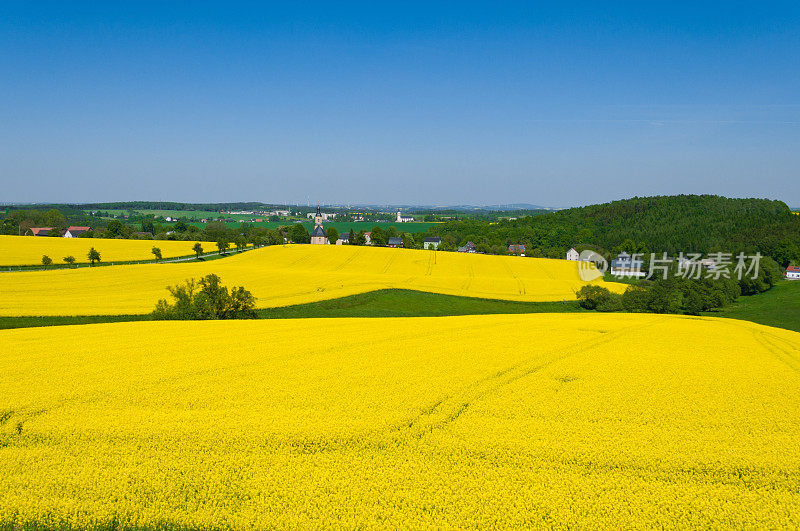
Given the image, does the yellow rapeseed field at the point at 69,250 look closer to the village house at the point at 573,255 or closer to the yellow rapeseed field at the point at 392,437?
the yellow rapeseed field at the point at 392,437

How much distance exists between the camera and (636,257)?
9738 centimetres

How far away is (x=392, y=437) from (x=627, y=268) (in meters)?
95.5

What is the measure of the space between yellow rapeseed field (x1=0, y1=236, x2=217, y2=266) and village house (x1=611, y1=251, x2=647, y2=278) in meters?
86.5

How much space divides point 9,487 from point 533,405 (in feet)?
41.0

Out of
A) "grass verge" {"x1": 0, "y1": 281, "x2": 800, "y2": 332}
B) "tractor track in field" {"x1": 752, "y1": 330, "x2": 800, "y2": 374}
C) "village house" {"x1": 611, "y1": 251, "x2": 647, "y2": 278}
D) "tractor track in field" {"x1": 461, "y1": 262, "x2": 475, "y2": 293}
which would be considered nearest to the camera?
"tractor track in field" {"x1": 752, "y1": 330, "x2": 800, "y2": 374}

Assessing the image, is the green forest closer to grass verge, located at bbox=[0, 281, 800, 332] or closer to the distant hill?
the distant hill

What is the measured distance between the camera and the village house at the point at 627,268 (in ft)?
300

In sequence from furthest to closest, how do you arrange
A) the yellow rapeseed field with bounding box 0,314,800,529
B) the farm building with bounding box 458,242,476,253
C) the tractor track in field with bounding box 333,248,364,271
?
the farm building with bounding box 458,242,476,253 < the tractor track in field with bounding box 333,248,364,271 < the yellow rapeseed field with bounding box 0,314,800,529

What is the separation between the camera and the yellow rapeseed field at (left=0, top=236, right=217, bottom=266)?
6908 centimetres

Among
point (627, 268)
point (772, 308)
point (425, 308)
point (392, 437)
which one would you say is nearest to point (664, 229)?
point (627, 268)

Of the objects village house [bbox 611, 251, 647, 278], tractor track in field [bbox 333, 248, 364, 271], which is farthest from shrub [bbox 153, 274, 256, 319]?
village house [bbox 611, 251, 647, 278]

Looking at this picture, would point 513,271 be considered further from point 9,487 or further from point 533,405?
point 9,487

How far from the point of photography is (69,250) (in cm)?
8094

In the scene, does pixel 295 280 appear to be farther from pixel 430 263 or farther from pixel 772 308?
pixel 772 308
